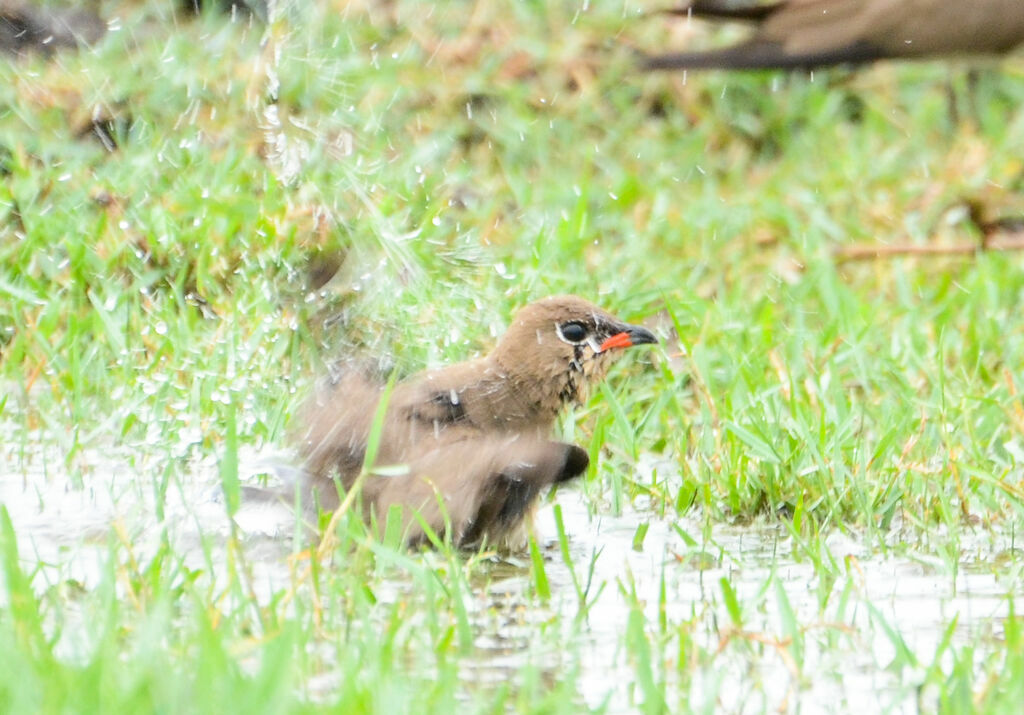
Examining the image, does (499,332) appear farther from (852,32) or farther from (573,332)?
(852,32)

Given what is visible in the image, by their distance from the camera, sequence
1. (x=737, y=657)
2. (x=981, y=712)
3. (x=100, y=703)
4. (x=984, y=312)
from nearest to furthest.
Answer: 1. (x=100, y=703)
2. (x=981, y=712)
3. (x=737, y=657)
4. (x=984, y=312)

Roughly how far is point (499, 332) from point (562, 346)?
89 cm

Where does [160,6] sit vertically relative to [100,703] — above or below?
above

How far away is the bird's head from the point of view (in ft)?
16.5

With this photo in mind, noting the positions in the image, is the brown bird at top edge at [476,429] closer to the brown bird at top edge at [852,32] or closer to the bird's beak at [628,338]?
the bird's beak at [628,338]

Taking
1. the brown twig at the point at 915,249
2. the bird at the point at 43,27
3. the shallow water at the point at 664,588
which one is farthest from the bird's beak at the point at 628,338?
the bird at the point at 43,27

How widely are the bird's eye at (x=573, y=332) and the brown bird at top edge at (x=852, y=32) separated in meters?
1.01

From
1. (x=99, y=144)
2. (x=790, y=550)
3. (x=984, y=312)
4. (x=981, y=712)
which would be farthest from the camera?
(x=99, y=144)

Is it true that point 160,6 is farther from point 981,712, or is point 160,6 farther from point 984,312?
point 981,712

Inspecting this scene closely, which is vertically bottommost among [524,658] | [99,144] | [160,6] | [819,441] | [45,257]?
[524,658]

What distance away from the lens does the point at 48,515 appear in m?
4.58

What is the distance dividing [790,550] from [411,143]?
378 centimetres

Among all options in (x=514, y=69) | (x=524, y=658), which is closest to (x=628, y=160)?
(x=514, y=69)

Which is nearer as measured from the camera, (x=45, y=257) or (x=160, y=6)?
(x=45, y=257)
